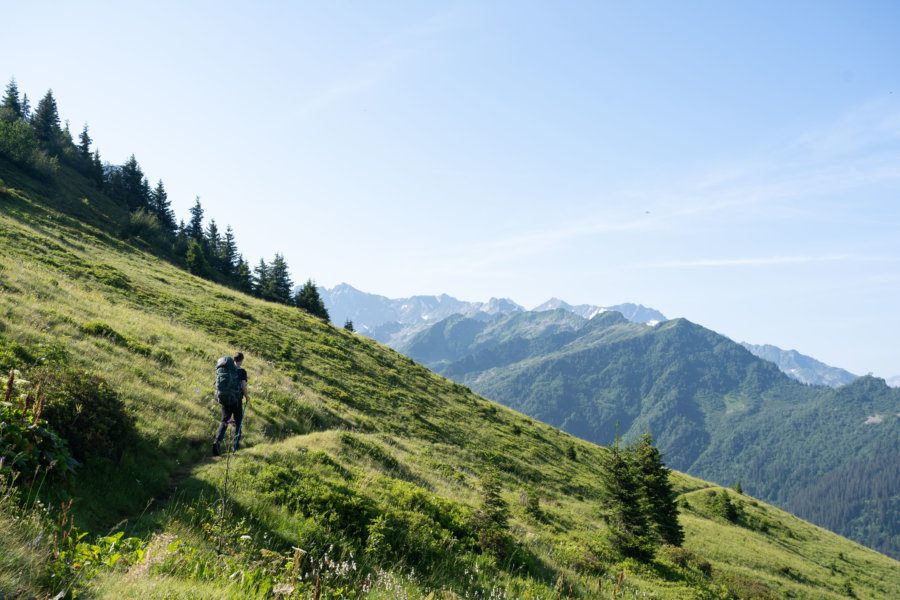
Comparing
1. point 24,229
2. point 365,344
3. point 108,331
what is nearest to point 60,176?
point 24,229

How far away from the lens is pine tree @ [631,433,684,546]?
22.2 m

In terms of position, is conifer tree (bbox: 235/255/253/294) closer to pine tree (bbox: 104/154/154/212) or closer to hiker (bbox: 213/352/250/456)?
pine tree (bbox: 104/154/154/212)

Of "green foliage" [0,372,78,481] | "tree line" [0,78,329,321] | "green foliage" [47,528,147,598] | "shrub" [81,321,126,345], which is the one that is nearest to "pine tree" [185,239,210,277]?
"tree line" [0,78,329,321]

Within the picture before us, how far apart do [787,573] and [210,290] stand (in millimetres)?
53159

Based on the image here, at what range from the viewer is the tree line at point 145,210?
185 ft

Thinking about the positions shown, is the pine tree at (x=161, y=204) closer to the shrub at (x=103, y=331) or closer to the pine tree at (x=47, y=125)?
the pine tree at (x=47, y=125)

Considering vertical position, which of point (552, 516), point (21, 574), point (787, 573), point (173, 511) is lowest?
point (787, 573)

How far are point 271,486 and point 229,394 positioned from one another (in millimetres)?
3093

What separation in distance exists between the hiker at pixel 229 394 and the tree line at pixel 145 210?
186 ft

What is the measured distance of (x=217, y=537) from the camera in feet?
20.2

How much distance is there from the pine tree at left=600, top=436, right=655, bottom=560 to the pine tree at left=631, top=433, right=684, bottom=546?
176 cm

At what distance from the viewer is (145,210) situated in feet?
246

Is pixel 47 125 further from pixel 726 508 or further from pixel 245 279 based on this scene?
pixel 726 508

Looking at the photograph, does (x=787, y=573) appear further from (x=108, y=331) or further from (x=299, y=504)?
(x=108, y=331)
